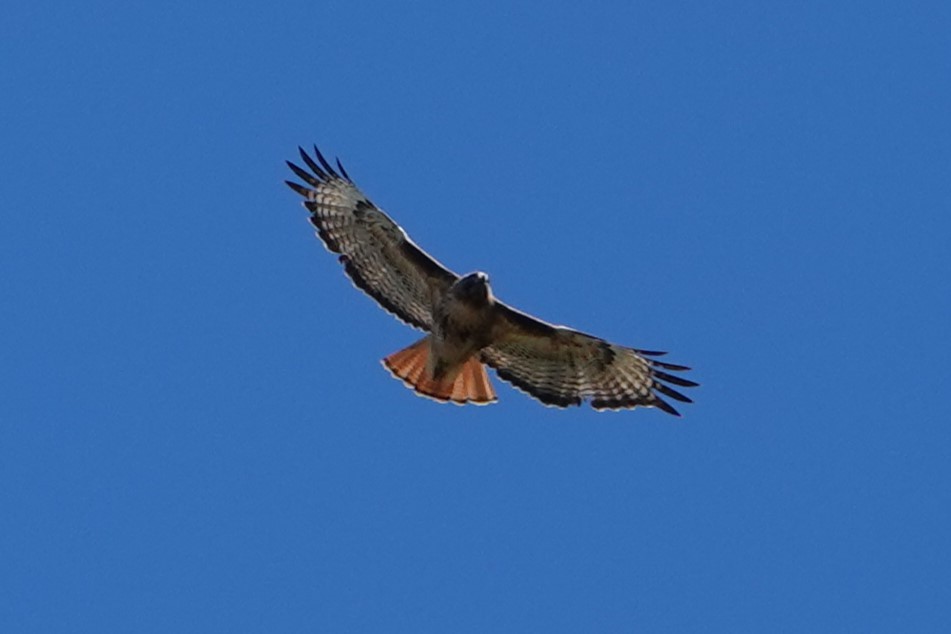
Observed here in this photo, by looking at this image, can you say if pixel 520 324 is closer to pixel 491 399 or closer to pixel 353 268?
pixel 491 399

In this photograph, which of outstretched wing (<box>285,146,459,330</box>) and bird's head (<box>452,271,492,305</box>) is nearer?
bird's head (<box>452,271,492,305</box>)

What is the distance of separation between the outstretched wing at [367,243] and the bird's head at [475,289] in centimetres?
56

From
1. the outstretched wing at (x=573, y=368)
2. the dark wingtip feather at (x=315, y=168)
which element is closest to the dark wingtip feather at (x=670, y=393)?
the outstretched wing at (x=573, y=368)

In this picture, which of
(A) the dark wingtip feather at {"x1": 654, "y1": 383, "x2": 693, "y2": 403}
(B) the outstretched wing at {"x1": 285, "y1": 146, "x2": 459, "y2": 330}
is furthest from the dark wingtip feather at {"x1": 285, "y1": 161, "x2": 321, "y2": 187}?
(A) the dark wingtip feather at {"x1": 654, "y1": 383, "x2": 693, "y2": 403}

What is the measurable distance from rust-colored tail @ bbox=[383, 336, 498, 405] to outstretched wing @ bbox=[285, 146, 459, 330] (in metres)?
0.32

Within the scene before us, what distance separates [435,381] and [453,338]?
59 cm

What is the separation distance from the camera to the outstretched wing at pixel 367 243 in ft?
44.9

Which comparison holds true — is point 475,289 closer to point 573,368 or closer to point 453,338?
point 453,338

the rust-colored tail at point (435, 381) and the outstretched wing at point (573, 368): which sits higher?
the outstretched wing at point (573, 368)

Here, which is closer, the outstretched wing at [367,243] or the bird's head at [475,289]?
the bird's head at [475,289]

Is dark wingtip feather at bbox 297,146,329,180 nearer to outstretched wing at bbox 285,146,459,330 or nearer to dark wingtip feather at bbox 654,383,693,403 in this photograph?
outstretched wing at bbox 285,146,459,330

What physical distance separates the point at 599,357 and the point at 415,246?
1.89 meters

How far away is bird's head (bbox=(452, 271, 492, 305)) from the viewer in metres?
12.9

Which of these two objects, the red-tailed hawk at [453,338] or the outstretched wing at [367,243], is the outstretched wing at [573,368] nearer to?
the red-tailed hawk at [453,338]
